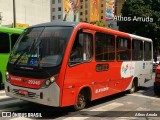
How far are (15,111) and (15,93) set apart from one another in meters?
0.56

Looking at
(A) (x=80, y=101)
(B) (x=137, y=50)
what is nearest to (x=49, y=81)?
(A) (x=80, y=101)

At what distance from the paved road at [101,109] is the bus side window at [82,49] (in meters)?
1.59

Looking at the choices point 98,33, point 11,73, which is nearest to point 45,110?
point 11,73

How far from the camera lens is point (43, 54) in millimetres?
8383

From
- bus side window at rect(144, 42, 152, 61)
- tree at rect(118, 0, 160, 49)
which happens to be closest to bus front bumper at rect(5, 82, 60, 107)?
bus side window at rect(144, 42, 152, 61)

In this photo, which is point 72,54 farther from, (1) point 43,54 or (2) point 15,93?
(2) point 15,93

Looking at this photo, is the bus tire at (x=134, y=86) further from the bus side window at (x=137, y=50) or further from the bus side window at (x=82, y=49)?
the bus side window at (x=82, y=49)

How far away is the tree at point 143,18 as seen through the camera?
37875 millimetres

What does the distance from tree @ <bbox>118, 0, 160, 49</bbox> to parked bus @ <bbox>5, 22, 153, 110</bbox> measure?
28.2m

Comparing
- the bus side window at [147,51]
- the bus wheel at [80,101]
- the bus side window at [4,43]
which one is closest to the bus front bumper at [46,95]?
the bus wheel at [80,101]

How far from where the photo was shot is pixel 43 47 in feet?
27.9

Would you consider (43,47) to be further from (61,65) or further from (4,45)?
(4,45)

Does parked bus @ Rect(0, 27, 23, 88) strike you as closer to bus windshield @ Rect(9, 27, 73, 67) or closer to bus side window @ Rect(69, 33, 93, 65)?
bus windshield @ Rect(9, 27, 73, 67)

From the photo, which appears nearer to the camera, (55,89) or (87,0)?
(55,89)
